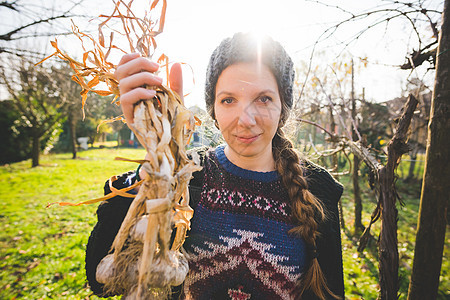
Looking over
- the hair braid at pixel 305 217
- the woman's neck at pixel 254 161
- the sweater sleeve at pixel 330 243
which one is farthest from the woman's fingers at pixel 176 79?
the sweater sleeve at pixel 330 243

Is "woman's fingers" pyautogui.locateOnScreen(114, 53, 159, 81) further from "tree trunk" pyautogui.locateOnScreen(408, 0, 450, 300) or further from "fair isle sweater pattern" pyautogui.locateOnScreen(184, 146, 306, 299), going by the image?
"tree trunk" pyautogui.locateOnScreen(408, 0, 450, 300)

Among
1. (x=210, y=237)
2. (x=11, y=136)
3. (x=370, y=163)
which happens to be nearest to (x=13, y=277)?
(x=210, y=237)

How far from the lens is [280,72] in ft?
4.79

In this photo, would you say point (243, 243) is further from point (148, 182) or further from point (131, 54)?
point (131, 54)

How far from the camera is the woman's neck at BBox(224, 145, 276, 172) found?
5.45 feet

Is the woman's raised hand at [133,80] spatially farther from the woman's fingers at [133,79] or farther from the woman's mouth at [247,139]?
the woman's mouth at [247,139]

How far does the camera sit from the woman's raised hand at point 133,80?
0.77 m

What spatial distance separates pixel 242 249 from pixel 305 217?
18.4 inches

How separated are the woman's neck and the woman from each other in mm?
78

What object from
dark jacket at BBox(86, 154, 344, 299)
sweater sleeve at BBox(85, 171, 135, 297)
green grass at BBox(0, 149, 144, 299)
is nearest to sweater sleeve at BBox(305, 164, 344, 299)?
dark jacket at BBox(86, 154, 344, 299)

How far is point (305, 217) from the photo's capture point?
1.46 meters

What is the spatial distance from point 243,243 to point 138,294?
34.7 inches

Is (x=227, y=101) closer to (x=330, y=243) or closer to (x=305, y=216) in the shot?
(x=305, y=216)

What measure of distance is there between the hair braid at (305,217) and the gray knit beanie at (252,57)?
55 centimetres
